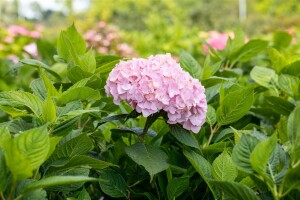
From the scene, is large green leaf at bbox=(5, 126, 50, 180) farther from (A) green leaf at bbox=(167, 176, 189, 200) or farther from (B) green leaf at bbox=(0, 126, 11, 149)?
(A) green leaf at bbox=(167, 176, 189, 200)

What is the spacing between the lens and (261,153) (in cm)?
108

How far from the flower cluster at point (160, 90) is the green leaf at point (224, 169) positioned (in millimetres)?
195

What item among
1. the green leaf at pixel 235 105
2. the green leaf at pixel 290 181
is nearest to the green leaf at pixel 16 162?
the green leaf at pixel 290 181

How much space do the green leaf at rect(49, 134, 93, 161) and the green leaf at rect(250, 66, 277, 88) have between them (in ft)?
3.11

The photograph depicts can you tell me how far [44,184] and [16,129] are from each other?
1.24ft

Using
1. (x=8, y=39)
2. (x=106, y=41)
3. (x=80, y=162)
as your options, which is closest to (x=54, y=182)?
(x=80, y=162)

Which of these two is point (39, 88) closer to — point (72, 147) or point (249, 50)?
point (72, 147)

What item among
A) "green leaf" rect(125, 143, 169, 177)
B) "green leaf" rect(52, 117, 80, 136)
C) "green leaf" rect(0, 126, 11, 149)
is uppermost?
"green leaf" rect(0, 126, 11, 149)

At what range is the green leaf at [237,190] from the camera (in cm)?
109

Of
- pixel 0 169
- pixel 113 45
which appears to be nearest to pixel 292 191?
pixel 0 169

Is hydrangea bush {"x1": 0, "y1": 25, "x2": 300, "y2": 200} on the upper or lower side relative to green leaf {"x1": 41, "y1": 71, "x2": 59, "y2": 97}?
lower

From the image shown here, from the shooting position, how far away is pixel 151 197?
4.98ft

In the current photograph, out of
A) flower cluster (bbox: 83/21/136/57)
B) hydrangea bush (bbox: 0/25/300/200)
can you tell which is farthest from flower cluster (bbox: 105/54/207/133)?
flower cluster (bbox: 83/21/136/57)

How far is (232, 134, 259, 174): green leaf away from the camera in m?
1.14
